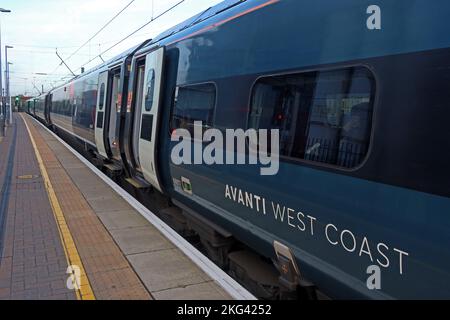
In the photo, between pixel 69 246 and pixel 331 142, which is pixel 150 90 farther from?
pixel 331 142

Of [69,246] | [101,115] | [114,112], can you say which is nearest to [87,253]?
[69,246]

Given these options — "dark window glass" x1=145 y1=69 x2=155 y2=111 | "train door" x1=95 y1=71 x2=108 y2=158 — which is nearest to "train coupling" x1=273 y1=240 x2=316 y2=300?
"dark window glass" x1=145 y1=69 x2=155 y2=111

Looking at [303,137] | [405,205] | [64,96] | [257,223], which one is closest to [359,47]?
[303,137]

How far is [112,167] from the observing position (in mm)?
10141

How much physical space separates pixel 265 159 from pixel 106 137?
724cm

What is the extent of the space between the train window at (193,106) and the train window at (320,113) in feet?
3.21

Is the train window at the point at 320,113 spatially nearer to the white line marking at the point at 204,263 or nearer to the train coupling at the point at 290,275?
the train coupling at the point at 290,275

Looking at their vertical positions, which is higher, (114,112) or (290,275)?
(114,112)

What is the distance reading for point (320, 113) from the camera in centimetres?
307

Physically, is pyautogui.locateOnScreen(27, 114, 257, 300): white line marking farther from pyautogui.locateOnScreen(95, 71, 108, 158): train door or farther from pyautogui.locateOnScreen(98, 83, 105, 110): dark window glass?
pyautogui.locateOnScreen(98, 83, 105, 110): dark window glass

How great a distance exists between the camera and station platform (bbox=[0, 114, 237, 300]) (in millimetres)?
3693

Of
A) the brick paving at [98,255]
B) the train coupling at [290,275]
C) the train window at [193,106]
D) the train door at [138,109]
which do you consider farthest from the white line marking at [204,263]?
the train window at [193,106]

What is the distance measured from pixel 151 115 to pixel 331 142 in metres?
4.03
